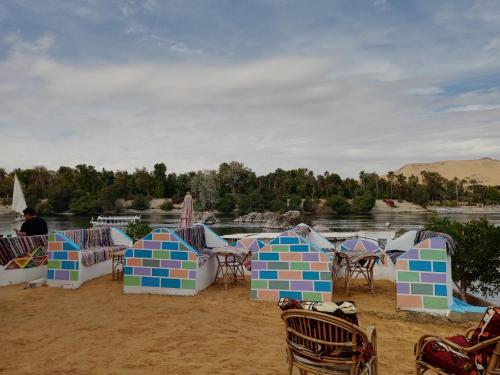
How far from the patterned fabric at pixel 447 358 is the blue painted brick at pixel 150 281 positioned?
16.3ft

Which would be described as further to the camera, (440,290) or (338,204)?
(338,204)

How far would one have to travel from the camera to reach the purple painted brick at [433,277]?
5832 millimetres

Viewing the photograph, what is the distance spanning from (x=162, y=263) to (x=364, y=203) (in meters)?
63.9

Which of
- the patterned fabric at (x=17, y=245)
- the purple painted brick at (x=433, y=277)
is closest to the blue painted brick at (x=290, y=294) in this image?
the purple painted brick at (x=433, y=277)

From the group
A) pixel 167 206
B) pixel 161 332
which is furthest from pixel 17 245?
pixel 167 206

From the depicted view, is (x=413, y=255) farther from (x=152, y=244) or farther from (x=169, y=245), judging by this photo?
(x=152, y=244)

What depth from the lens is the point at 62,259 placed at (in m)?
7.73

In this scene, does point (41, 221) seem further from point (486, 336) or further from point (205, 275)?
point (486, 336)

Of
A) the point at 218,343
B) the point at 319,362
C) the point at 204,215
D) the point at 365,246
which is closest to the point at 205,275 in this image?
the point at 218,343

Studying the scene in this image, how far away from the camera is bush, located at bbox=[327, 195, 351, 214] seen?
6575cm

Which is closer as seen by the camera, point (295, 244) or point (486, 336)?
point (486, 336)

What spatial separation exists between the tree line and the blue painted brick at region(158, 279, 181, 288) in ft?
185

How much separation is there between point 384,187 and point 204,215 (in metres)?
42.4

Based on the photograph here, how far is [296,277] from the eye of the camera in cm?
646
